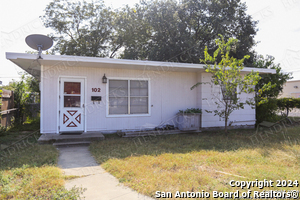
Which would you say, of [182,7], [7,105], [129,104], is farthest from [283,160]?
[182,7]

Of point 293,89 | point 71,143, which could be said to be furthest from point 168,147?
point 293,89

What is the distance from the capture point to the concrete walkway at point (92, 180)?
9.52 feet

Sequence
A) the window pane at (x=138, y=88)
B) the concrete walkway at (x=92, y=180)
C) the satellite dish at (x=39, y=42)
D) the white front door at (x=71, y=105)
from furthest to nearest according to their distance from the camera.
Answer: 1. the window pane at (x=138, y=88)
2. the white front door at (x=71, y=105)
3. the satellite dish at (x=39, y=42)
4. the concrete walkway at (x=92, y=180)

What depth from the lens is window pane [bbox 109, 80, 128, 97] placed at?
7.54 meters

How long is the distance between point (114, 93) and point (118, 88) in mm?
227

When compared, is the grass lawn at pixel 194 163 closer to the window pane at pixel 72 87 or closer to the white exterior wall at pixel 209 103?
the window pane at pixel 72 87

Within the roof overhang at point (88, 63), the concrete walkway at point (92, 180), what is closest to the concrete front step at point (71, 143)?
the concrete walkway at point (92, 180)

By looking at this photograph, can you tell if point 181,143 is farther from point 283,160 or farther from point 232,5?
point 232,5

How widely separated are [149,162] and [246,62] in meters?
13.4

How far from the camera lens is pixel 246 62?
1513 cm

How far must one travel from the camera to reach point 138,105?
309 inches

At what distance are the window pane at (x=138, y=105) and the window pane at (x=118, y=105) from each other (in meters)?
0.22

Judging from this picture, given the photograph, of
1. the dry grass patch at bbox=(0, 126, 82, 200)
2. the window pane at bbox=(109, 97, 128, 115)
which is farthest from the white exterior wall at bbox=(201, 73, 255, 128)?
the dry grass patch at bbox=(0, 126, 82, 200)

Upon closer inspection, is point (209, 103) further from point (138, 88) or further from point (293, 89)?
point (293, 89)
